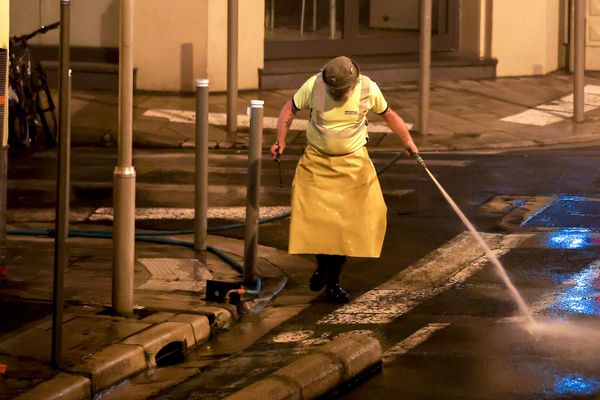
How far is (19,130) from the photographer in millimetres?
17438

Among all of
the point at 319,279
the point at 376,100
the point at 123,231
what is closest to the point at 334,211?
the point at 319,279

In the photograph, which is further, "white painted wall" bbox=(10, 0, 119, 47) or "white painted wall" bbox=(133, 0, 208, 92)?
"white painted wall" bbox=(10, 0, 119, 47)

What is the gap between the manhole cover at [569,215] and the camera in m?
12.6

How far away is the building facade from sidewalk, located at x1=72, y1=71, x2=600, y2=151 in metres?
0.66

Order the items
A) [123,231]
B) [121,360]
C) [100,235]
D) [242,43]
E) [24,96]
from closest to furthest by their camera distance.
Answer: [121,360], [123,231], [100,235], [24,96], [242,43]

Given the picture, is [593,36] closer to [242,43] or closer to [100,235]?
[242,43]

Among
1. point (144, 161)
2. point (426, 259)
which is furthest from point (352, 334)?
point (144, 161)

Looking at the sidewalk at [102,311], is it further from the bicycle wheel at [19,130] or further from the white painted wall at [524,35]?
the white painted wall at [524,35]

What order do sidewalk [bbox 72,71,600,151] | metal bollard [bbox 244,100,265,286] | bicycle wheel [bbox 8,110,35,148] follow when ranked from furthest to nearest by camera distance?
sidewalk [bbox 72,71,600,151], bicycle wheel [bbox 8,110,35,148], metal bollard [bbox 244,100,265,286]

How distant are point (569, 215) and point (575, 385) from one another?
541 centimetres

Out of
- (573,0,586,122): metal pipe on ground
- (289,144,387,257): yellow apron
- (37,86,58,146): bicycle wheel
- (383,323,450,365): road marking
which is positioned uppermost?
(573,0,586,122): metal pipe on ground

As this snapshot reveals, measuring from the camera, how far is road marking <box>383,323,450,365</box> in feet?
27.9

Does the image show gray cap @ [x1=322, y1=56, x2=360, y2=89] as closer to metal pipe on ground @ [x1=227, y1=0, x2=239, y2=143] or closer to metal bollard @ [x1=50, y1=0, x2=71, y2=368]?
metal bollard @ [x1=50, y1=0, x2=71, y2=368]

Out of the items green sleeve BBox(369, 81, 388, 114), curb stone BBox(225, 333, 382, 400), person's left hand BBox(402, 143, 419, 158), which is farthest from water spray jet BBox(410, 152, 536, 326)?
curb stone BBox(225, 333, 382, 400)
